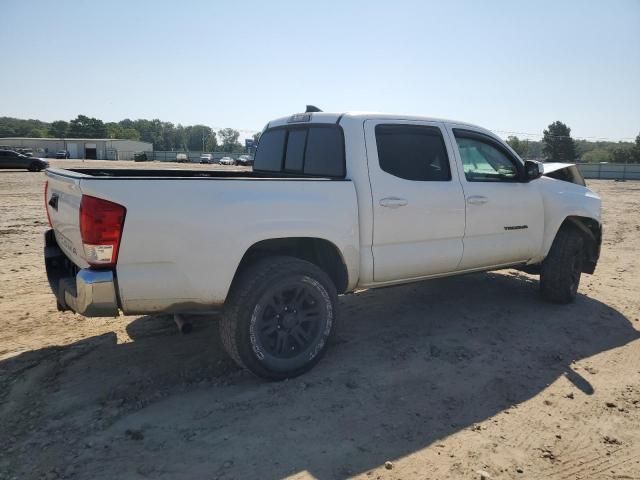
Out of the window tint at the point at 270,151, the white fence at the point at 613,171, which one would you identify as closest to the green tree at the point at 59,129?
the white fence at the point at 613,171

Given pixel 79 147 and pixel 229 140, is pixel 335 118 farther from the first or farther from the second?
pixel 229 140

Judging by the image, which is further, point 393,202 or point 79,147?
point 79,147

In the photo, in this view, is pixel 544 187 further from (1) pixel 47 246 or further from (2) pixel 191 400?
(1) pixel 47 246

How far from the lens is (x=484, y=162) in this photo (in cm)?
478

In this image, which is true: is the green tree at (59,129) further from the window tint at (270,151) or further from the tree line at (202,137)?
the window tint at (270,151)

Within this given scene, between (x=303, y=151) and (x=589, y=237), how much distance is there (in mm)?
3641

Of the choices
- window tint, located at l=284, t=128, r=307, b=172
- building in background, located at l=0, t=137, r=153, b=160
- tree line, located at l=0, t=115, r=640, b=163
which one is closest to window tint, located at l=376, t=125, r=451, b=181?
window tint, located at l=284, t=128, r=307, b=172

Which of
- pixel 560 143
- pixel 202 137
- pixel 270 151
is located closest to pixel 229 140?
pixel 202 137

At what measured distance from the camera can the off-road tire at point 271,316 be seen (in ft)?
11.0

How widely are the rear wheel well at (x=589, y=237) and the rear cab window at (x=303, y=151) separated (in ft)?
10.4

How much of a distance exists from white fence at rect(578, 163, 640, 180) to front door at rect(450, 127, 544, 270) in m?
48.5

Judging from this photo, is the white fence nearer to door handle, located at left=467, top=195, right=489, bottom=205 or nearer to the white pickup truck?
the white pickup truck

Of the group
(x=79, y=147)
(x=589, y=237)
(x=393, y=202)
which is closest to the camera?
(x=393, y=202)

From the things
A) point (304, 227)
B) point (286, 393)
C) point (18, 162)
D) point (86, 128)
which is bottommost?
point (286, 393)
